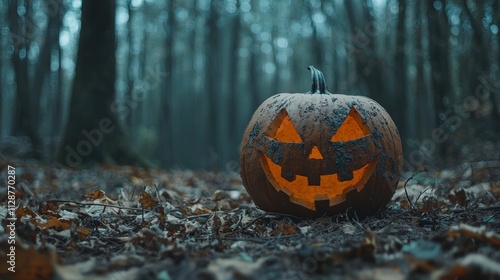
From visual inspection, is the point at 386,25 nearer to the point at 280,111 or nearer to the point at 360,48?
the point at 360,48

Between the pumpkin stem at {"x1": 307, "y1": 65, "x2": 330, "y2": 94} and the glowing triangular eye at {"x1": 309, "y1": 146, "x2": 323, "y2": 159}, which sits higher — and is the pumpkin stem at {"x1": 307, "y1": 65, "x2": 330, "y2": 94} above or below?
above

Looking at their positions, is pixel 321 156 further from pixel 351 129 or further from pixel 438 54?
pixel 438 54

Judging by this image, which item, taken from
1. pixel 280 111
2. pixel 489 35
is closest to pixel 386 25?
pixel 489 35

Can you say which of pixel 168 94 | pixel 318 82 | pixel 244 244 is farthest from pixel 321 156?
pixel 168 94

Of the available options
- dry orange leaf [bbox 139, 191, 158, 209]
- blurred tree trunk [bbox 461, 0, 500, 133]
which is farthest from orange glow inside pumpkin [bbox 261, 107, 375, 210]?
blurred tree trunk [bbox 461, 0, 500, 133]

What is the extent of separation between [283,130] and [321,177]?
0.47 meters

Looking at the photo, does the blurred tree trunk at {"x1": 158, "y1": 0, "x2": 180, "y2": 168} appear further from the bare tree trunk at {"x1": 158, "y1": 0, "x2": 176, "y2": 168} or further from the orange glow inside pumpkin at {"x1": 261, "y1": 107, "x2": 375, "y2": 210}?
the orange glow inside pumpkin at {"x1": 261, "y1": 107, "x2": 375, "y2": 210}

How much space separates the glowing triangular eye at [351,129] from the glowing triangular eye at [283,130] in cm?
31

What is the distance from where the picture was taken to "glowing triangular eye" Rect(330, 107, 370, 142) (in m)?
3.25

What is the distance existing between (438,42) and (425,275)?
877cm

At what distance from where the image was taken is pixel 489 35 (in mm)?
9633

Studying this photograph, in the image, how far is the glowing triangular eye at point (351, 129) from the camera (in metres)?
3.25

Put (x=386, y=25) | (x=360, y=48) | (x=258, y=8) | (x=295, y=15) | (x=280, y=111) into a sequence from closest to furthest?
(x=280, y=111), (x=360, y=48), (x=386, y=25), (x=295, y=15), (x=258, y=8)

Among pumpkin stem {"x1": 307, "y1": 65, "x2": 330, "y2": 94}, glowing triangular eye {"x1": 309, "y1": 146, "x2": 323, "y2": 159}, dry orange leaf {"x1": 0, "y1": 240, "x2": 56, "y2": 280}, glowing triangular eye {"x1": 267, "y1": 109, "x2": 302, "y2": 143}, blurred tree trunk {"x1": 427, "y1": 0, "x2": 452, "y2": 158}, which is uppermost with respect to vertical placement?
blurred tree trunk {"x1": 427, "y1": 0, "x2": 452, "y2": 158}
